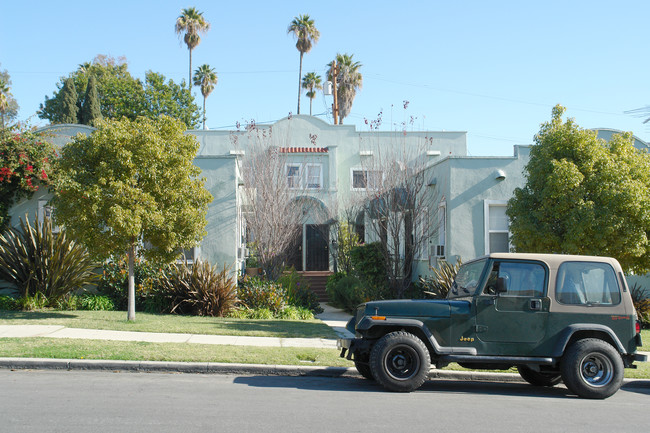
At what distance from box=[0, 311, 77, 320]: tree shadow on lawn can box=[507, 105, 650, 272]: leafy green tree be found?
1050 cm

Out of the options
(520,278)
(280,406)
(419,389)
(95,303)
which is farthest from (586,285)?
(95,303)

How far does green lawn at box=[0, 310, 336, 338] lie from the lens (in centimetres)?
1178

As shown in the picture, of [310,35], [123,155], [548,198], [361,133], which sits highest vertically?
[310,35]

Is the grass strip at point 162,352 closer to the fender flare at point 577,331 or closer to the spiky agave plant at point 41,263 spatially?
the fender flare at point 577,331

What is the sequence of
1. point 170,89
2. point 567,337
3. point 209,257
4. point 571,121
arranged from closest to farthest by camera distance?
A: 1. point 567,337
2. point 571,121
3. point 209,257
4. point 170,89

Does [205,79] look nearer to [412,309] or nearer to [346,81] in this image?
[346,81]

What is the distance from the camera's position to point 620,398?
26.6 feet

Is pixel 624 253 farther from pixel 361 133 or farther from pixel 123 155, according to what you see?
pixel 361 133

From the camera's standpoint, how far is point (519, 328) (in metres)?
7.87

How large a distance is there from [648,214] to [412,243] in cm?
644

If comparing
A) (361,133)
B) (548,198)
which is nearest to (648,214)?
(548,198)

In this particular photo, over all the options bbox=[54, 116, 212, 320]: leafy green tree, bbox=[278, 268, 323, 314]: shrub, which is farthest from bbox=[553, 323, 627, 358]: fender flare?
bbox=[278, 268, 323, 314]: shrub

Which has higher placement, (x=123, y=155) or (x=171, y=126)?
(x=171, y=126)

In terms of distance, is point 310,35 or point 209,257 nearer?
point 209,257
